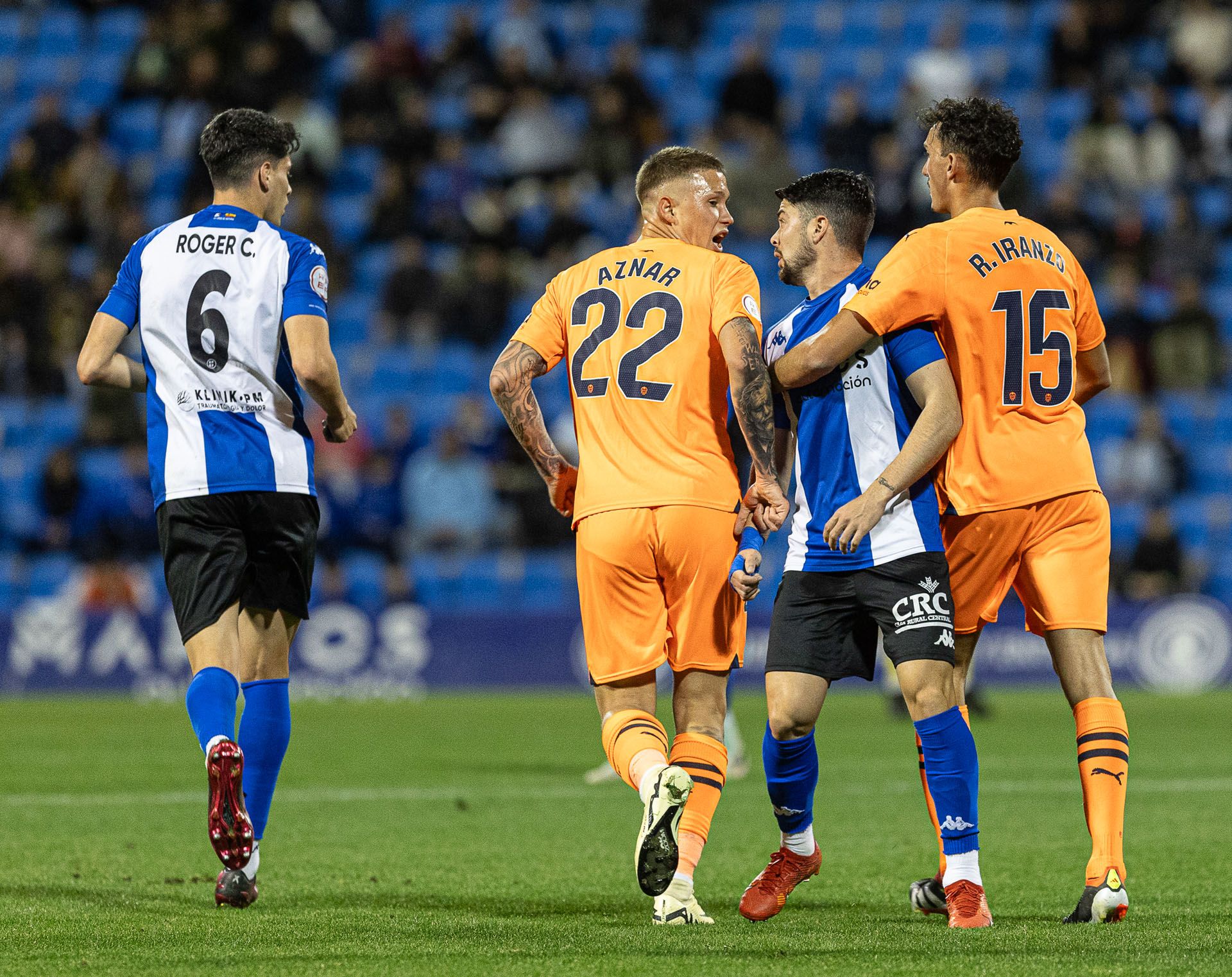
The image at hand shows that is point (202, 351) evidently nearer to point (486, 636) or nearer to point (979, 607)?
point (979, 607)

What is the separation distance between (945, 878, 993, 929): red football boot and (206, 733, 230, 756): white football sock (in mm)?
2103

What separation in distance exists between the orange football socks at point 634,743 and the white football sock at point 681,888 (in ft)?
0.96

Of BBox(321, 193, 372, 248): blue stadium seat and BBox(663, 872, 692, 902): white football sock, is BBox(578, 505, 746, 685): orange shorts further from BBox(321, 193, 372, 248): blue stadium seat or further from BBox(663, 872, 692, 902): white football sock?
BBox(321, 193, 372, 248): blue stadium seat

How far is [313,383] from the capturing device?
5.42 m

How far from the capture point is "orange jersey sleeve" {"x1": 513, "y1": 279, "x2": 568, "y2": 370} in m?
5.26

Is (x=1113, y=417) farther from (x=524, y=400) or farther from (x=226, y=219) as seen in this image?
(x=226, y=219)

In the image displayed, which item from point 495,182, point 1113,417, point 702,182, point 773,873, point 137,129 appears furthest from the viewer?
point 137,129

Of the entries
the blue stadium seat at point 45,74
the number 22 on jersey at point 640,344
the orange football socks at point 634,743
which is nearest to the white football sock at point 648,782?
the orange football socks at point 634,743

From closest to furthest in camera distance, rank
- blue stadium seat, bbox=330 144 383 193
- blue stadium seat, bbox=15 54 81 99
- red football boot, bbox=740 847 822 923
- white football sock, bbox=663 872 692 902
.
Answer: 1. white football sock, bbox=663 872 692 902
2. red football boot, bbox=740 847 822 923
3. blue stadium seat, bbox=330 144 383 193
4. blue stadium seat, bbox=15 54 81 99

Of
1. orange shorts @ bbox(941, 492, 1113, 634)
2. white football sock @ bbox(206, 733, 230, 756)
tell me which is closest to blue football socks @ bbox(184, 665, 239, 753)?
white football sock @ bbox(206, 733, 230, 756)

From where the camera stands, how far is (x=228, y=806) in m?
4.88

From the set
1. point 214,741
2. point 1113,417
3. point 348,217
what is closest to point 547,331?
point 214,741

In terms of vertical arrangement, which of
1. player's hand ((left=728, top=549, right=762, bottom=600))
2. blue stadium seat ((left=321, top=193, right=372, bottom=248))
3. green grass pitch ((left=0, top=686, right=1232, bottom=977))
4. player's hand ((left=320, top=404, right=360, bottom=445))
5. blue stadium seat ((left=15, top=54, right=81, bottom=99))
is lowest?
green grass pitch ((left=0, top=686, right=1232, bottom=977))

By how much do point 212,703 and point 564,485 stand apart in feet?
4.07
